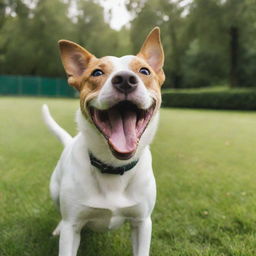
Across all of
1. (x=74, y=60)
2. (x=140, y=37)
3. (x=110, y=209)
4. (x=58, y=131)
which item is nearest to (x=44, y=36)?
(x=140, y=37)

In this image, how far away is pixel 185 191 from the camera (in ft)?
15.3

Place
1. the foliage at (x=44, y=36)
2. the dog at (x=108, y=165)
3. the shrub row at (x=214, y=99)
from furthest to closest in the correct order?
the foliage at (x=44, y=36), the shrub row at (x=214, y=99), the dog at (x=108, y=165)

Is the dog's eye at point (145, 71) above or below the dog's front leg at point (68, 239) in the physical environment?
above

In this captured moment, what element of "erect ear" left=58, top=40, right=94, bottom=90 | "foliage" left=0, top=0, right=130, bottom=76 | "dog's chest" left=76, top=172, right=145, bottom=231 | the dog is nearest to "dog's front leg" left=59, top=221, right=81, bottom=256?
the dog

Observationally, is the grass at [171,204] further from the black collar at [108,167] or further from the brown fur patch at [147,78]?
the brown fur patch at [147,78]

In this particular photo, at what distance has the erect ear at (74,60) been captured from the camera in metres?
2.82

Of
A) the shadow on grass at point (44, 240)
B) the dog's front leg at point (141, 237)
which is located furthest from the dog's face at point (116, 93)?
the shadow on grass at point (44, 240)

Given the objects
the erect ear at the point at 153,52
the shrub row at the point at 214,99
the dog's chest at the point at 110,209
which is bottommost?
the shrub row at the point at 214,99

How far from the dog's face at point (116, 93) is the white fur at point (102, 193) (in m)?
0.11

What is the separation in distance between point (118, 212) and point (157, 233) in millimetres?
958

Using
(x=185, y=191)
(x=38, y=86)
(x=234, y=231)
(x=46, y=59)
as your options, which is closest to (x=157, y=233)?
(x=234, y=231)

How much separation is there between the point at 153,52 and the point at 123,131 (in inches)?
36.1

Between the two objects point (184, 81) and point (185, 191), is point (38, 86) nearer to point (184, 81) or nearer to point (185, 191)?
point (184, 81)

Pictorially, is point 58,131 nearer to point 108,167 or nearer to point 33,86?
point 108,167
